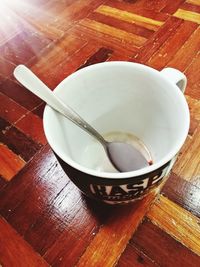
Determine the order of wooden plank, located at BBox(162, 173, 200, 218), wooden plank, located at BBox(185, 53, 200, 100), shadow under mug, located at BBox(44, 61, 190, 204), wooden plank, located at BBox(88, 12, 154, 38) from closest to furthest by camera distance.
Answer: shadow under mug, located at BBox(44, 61, 190, 204) < wooden plank, located at BBox(162, 173, 200, 218) < wooden plank, located at BBox(185, 53, 200, 100) < wooden plank, located at BBox(88, 12, 154, 38)

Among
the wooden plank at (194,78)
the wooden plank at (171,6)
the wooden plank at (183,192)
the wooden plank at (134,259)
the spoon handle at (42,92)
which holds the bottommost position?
the wooden plank at (194,78)

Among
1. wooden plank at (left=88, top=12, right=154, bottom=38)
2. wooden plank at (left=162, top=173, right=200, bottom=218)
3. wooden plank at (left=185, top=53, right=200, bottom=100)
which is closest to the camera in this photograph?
wooden plank at (left=162, top=173, right=200, bottom=218)

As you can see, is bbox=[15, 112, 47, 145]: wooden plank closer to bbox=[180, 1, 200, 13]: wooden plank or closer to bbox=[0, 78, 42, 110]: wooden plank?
bbox=[0, 78, 42, 110]: wooden plank

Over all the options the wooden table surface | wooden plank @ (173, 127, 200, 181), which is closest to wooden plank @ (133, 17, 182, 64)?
the wooden table surface

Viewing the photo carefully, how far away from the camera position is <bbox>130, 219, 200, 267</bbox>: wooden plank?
1.05 ft

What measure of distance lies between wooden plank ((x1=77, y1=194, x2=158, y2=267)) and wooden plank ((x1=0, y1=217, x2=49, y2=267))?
0.18 ft

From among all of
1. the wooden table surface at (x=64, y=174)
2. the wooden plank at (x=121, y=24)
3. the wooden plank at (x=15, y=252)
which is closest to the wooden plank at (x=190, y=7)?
the wooden table surface at (x=64, y=174)

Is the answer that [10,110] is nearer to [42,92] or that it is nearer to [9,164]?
[9,164]

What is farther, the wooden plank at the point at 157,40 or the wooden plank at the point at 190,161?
the wooden plank at the point at 157,40

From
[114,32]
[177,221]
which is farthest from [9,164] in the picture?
[114,32]

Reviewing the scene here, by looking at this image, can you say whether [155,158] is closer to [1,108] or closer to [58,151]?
[58,151]

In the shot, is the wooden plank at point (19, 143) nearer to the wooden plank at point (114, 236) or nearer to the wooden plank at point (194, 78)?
the wooden plank at point (114, 236)

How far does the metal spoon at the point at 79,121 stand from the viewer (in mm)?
303

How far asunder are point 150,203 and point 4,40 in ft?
1.62
